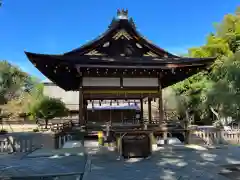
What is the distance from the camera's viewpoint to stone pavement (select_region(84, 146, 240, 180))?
5953 millimetres

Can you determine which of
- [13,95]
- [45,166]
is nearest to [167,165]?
[45,166]

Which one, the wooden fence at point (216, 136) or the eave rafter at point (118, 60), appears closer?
the eave rafter at point (118, 60)

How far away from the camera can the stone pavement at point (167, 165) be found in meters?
5.95

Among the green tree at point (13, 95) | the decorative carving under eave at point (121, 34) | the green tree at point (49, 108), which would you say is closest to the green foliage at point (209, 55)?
the decorative carving under eave at point (121, 34)

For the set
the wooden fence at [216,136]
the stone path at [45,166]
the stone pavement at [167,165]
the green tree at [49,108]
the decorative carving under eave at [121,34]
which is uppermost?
the decorative carving under eave at [121,34]

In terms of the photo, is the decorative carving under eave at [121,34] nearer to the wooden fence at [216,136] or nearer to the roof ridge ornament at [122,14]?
the roof ridge ornament at [122,14]

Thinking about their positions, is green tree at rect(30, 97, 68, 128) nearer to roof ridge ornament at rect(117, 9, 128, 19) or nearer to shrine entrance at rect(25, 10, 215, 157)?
shrine entrance at rect(25, 10, 215, 157)

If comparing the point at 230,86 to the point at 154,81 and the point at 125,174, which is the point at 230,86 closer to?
the point at 125,174

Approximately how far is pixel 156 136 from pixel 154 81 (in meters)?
2.68

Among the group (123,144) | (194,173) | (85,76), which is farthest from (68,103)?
(194,173)

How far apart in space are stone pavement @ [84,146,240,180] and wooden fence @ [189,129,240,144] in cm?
209

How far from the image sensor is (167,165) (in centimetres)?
718

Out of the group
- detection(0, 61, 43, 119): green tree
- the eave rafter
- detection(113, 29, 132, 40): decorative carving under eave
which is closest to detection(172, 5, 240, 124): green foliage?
the eave rafter

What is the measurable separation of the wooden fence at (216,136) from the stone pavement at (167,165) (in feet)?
6.85
